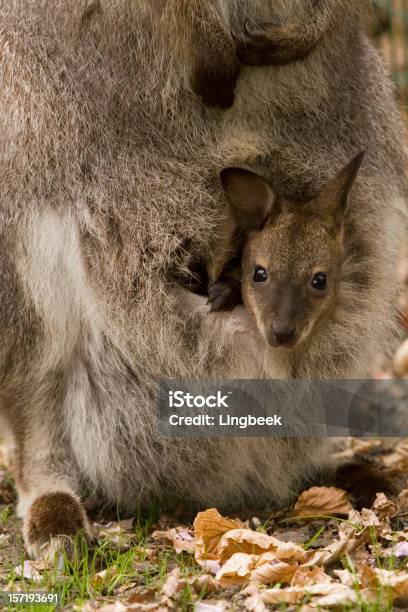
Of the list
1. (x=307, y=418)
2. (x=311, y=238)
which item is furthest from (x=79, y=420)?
(x=311, y=238)

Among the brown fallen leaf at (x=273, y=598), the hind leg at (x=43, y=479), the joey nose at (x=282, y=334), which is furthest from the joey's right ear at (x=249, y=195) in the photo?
the brown fallen leaf at (x=273, y=598)

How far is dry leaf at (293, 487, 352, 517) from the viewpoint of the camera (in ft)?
10.7

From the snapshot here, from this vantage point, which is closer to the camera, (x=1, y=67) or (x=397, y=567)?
→ (x=397, y=567)

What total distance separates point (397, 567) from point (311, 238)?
0.88 meters

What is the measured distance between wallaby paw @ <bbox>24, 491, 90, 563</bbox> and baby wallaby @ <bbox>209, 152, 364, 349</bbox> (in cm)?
71

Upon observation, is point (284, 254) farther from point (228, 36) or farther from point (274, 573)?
point (274, 573)

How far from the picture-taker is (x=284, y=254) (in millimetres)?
2936

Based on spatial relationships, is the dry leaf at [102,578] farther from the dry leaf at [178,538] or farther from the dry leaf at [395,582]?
the dry leaf at [395,582]

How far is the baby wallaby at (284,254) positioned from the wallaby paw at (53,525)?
0.71m

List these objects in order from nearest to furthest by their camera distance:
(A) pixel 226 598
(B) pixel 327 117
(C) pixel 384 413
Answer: (A) pixel 226 598 < (B) pixel 327 117 < (C) pixel 384 413

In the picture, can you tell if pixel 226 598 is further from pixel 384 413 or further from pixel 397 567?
pixel 384 413

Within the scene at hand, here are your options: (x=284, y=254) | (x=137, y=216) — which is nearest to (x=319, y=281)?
(x=284, y=254)

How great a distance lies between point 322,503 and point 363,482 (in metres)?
0.20

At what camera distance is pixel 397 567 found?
2805 mm
